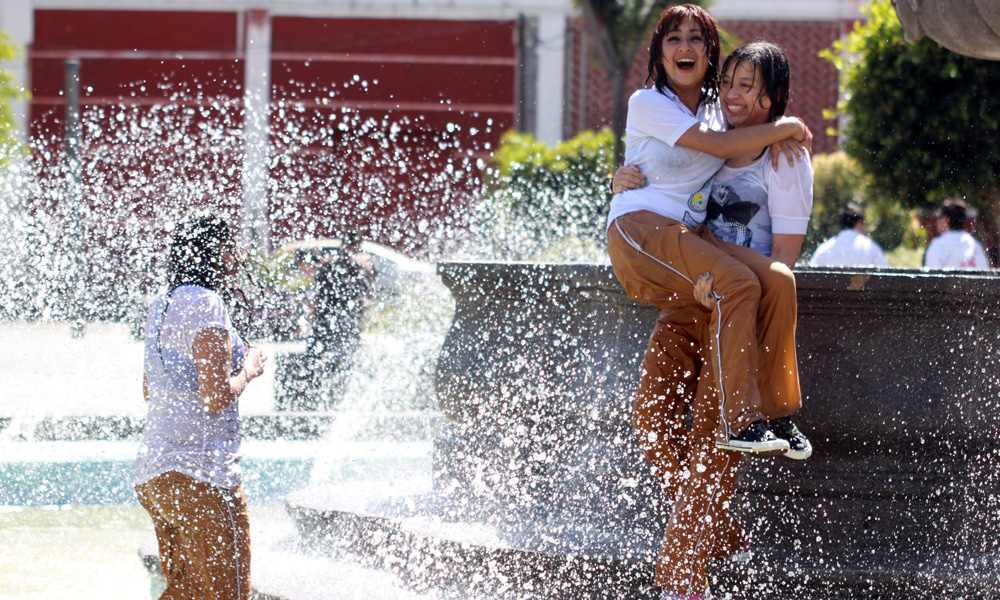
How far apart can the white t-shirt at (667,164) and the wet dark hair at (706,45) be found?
7 centimetres

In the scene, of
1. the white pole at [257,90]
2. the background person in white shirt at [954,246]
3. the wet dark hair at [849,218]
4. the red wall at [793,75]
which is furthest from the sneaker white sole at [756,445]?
the red wall at [793,75]

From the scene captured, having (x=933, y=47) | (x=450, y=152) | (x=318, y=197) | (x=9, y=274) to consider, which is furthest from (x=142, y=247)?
(x=450, y=152)

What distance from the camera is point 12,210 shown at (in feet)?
38.7

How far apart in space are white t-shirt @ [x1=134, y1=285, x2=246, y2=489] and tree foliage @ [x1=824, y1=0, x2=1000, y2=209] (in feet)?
27.9

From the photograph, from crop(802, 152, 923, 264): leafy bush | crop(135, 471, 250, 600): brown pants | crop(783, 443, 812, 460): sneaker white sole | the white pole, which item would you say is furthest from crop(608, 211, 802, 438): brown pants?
the white pole

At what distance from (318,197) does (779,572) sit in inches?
533

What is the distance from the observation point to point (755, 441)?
9.54ft

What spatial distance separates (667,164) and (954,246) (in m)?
4.06

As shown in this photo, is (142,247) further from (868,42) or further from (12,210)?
(868,42)

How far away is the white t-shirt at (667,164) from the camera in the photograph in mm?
3188

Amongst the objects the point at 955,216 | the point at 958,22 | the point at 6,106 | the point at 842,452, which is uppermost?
the point at 6,106

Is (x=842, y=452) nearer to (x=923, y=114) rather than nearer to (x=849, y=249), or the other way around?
(x=849, y=249)

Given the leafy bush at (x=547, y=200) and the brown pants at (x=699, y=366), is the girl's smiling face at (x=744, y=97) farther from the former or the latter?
the leafy bush at (x=547, y=200)

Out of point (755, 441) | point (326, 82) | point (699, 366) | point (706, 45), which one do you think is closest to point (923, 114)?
point (706, 45)
